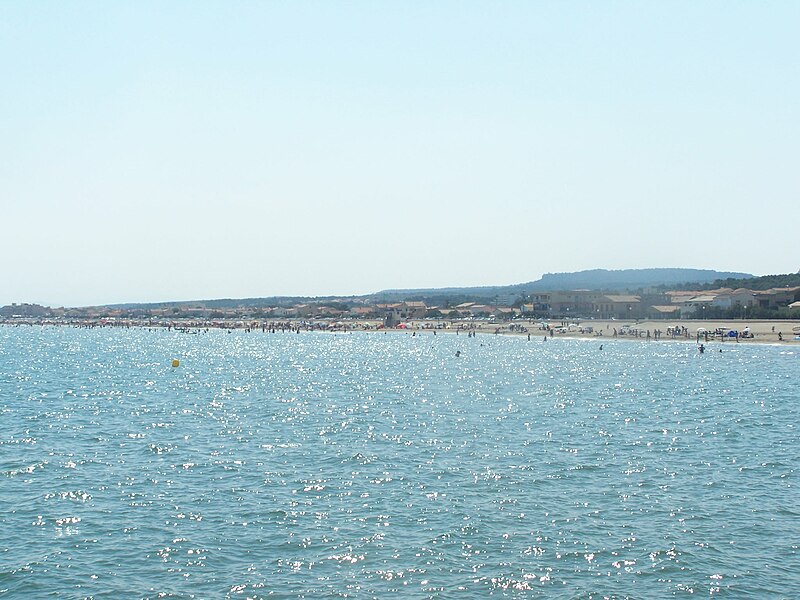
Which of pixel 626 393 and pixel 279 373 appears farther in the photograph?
pixel 279 373

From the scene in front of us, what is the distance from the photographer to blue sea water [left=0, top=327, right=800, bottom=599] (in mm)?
16766

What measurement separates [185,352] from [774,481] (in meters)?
96.7

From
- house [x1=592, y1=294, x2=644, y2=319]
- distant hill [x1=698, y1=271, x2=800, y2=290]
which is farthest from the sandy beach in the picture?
distant hill [x1=698, y1=271, x2=800, y2=290]

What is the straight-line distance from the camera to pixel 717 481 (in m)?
25.0

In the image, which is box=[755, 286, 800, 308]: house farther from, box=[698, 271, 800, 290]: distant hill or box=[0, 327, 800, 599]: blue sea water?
box=[0, 327, 800, 599]: blue sea water

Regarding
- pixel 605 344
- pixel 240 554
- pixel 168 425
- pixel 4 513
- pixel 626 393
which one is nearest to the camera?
pixel 240 554

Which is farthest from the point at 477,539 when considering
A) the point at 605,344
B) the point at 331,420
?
the point at 605,344

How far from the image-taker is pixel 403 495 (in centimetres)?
2298

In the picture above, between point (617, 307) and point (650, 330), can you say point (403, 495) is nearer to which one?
point (650, 330)

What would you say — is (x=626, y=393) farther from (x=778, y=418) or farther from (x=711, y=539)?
(x=711, y=539)

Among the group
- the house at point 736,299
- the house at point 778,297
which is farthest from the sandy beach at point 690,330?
the house at point 778,297

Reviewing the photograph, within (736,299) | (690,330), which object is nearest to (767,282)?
(736,299)

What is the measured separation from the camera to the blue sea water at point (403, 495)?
660 inches

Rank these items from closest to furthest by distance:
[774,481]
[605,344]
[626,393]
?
1. [774,481]
2. [626,393]
3. [605,344]
